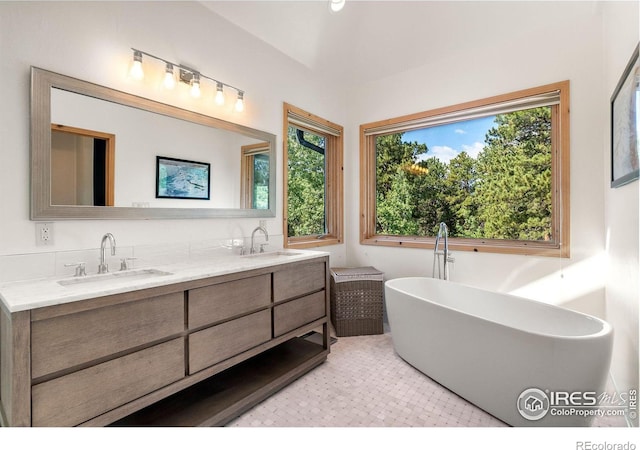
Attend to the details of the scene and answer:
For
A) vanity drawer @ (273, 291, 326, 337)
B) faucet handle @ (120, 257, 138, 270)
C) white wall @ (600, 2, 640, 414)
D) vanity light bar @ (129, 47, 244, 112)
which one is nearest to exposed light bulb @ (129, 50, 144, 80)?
vanity light bar @ (129, 47, 244, 112)

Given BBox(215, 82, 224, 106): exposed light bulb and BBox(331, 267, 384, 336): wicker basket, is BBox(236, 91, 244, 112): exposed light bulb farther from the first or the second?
BBox(331, 267, 384, 336): wicker basket

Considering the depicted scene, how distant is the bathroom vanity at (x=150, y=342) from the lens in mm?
1114

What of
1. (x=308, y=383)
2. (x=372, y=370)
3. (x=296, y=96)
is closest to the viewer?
(x=308, y=383)

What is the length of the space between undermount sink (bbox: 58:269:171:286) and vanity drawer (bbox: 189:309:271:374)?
1.37ft

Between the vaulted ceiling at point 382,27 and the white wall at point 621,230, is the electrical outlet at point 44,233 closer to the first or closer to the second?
the vaulted ceiling at point 382,27

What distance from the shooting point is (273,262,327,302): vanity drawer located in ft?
6.84

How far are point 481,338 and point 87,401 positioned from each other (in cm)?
202

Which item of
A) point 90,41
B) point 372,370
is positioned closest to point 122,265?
point 90,41

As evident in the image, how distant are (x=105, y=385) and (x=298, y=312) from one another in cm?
122

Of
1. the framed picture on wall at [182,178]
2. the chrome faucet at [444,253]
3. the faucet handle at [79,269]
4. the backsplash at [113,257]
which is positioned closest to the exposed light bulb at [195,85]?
the framed picture on wall at [182,178]

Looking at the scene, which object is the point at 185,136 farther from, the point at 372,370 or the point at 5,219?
the point at 372,370

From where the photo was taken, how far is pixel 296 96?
3.09 m

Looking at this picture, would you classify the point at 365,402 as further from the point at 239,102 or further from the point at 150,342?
the point at 239,102

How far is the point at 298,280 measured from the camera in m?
2.25
